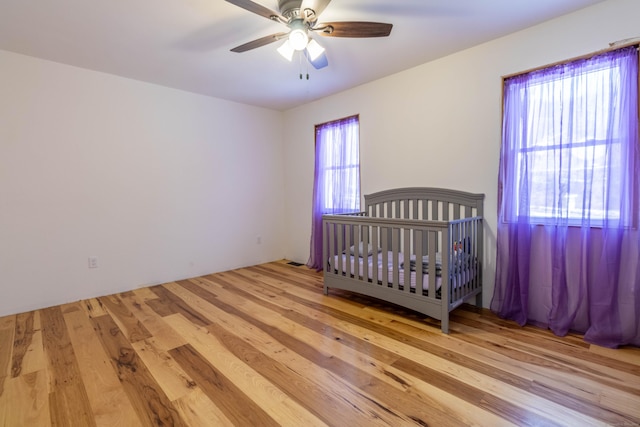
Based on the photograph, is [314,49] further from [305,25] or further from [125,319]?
[125,319]

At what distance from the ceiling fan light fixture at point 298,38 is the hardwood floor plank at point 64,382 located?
89.6 inches

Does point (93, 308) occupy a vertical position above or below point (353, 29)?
below

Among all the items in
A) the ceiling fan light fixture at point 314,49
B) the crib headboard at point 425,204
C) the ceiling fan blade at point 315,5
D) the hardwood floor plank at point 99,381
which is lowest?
the hardwood floor plank at point 99,381

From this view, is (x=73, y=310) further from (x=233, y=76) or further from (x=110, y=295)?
(x=233, y=76)

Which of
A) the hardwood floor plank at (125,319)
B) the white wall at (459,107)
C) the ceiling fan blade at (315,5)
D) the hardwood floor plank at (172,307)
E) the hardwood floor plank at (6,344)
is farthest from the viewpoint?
the hardwood floor plank at (172,307)

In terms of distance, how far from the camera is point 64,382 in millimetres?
1721

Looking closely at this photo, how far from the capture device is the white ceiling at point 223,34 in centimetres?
202

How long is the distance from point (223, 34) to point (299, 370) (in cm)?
249

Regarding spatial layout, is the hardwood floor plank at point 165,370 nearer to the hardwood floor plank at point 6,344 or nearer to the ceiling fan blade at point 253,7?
the hardwood floor plank at point 6,344

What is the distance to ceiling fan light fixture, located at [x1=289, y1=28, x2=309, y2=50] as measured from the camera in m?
1.83

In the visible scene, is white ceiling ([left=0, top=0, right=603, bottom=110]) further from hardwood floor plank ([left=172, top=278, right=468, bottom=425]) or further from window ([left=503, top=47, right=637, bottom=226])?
hardwood floor plank ([left=172, top=278, right=468, bottom=425])

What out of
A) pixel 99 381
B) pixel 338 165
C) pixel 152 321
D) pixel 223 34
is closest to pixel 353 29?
pixel 223 34

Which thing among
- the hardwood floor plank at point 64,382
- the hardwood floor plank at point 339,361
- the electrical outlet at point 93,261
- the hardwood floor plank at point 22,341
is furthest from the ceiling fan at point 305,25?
the electrical outlet at point 93,261

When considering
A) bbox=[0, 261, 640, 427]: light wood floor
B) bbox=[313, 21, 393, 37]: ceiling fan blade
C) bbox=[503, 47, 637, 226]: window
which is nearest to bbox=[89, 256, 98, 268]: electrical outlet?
bbox=[0, 261, 640, 427]: light wood floor
